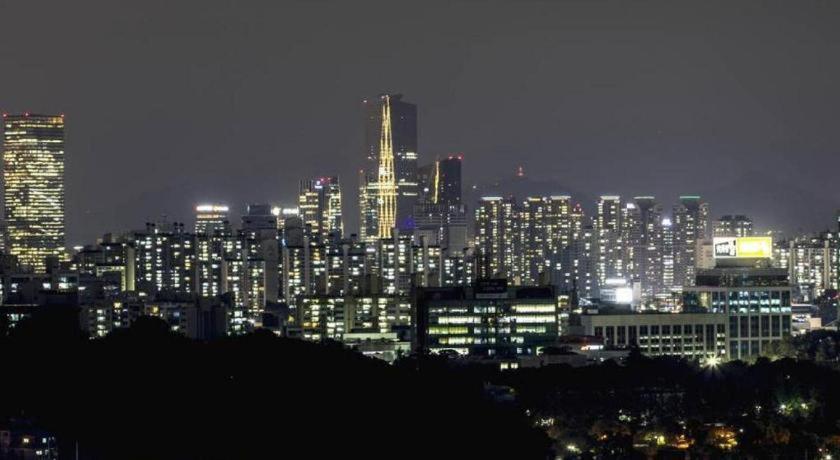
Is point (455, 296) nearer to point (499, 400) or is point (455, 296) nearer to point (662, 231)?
point (499, 400)

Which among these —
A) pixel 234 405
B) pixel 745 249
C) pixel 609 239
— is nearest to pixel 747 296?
pixel 745 249

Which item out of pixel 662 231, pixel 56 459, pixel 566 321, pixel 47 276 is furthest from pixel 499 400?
pixel 662 231

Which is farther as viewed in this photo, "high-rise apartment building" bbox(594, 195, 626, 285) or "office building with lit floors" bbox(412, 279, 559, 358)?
"high-rise apartment building" bbox(594, 195, 626, 285)

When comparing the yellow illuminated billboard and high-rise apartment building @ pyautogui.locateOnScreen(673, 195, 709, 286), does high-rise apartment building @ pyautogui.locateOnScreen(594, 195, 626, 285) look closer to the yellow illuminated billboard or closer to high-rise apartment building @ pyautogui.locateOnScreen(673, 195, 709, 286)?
high-rise apartment building @ pyautogui.locateOnScreen(673, 195, 709, 286)

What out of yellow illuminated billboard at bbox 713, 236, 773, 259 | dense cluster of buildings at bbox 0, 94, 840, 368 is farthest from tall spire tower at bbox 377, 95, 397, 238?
yellow illuminated billboard at bbox 713, 236, 773, 259

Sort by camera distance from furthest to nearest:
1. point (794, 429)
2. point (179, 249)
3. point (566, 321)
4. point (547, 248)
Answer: point (547, 248), point (179, 249), point (566, 321), point (794, 429)

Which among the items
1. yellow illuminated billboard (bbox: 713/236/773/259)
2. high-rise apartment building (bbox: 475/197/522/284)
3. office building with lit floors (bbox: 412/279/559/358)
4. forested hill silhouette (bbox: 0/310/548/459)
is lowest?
forested hill silhouette (bbox: 0/310/548/459)

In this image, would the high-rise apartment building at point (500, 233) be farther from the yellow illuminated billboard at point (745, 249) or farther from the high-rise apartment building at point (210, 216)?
A: the yellow illuminated billboard at point (745, 249)

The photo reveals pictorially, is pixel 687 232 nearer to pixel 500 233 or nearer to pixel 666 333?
pixel 500 233
